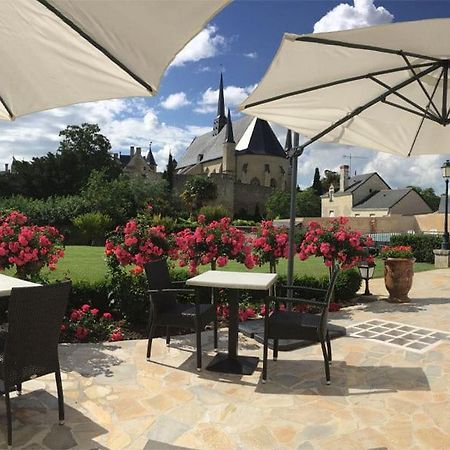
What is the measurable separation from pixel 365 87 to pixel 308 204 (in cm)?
5140

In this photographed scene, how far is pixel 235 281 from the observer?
379 cm

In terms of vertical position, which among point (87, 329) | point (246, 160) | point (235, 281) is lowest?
point (87, 329)

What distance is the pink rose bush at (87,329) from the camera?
471 centimetres

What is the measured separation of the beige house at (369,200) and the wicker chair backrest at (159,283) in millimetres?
43887

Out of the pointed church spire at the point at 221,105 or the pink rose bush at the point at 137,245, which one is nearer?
the pink rose bush at the point at 137,245

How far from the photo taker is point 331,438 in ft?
8.78

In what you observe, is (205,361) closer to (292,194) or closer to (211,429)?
(211,429)

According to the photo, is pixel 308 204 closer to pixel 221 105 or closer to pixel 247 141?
pixel 247 141

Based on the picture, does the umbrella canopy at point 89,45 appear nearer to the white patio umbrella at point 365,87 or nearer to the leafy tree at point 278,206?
the white patio umbrella at point 365,87

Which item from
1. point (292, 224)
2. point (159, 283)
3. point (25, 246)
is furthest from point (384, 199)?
point (25, 246)

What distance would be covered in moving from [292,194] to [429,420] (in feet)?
9.25

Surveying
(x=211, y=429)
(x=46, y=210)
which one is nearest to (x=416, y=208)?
(x=46, y=210)

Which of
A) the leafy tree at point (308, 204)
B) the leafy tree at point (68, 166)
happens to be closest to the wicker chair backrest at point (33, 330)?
the leafy tree at point (68, 166)

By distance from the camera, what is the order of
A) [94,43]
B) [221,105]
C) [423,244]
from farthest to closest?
1. [221,105]
2. [423,244]
3. [94,43]
